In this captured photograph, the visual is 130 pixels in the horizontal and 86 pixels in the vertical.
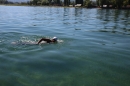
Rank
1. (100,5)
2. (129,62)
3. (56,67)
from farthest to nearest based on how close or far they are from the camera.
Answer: (100,5)
(129,62)
(56,67)

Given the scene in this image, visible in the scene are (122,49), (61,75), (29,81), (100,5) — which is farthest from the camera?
(100,5)

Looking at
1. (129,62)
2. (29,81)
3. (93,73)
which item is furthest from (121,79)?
(29,81)

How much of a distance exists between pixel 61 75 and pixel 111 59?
3844 mm

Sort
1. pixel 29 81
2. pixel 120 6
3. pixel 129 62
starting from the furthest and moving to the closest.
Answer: pixel 120 6 → pixel 129 62 → pixel 29 81

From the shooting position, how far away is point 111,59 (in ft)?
37.0

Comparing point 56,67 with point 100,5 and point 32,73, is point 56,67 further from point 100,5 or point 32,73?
point 100,5

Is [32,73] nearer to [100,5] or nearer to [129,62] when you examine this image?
[129,62]

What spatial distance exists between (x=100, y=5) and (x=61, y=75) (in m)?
105

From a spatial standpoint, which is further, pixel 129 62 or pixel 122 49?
pixel 122 49

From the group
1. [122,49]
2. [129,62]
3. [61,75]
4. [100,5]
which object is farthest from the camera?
[100,5]

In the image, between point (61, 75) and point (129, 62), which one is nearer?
point (61, 75)

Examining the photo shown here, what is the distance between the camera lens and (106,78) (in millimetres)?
8688

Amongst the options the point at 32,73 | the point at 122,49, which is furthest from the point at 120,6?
the point at 32,73

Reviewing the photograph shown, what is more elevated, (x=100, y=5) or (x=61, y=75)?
(x=100, y=5)
